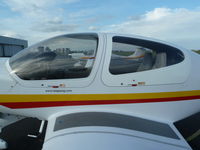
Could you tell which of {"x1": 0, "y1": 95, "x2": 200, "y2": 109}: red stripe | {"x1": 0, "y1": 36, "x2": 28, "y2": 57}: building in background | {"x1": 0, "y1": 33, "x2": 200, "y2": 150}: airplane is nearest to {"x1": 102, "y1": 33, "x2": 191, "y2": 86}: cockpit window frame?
{"x1": 0, "y1": 33, "x2": 200, "y2": 150}: airplane

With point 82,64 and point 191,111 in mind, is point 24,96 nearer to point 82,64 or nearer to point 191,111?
point 82,64

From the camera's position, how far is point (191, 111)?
7.29 ft

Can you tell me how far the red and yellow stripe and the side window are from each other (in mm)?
362

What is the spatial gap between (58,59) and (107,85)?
85 centimetres

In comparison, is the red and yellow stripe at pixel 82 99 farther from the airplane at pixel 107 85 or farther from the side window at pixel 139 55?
the side window at pixel 139 55

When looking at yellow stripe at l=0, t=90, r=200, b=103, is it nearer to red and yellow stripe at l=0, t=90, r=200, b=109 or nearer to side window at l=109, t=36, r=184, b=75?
red and yellow stripe at l=0, t=90, r=200, b=109

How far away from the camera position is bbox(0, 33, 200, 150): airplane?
78.7 inches

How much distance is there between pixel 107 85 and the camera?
78.7 inches

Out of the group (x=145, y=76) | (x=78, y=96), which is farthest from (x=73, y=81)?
(x=145, y=76)

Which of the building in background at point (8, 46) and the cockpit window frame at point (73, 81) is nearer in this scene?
the cockpit window frame at point (73, 81)

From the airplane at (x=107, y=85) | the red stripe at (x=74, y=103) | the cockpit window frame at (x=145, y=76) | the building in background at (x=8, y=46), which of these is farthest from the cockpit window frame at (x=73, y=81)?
the building in background at (x=8, y=46)

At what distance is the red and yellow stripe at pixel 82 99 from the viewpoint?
2006mm

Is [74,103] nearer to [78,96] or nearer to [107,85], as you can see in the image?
[78,96]

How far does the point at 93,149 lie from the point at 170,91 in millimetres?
1315
